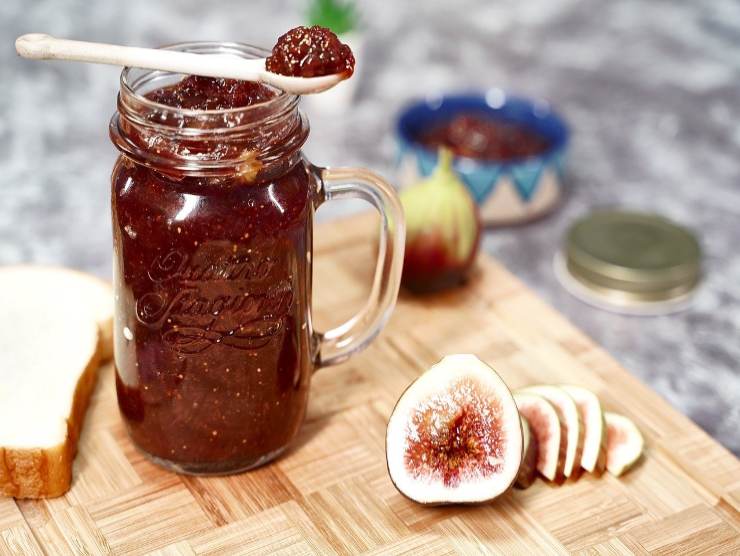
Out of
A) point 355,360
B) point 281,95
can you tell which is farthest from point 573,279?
point 281,95

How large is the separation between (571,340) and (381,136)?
159cm

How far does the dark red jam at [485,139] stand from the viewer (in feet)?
11.0

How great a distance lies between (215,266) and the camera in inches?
71.4

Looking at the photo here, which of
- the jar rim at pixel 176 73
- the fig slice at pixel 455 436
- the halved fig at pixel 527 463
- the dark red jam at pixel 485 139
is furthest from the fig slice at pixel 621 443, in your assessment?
the dark red jam at pixel 485 139

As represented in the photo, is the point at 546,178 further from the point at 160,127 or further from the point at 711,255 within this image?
the point at 160,127

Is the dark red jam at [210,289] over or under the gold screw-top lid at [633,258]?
over

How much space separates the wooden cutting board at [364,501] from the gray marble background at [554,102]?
406 mm

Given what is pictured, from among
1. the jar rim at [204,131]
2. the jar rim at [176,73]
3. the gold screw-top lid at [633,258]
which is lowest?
the gold screw-top lid at [633,258]

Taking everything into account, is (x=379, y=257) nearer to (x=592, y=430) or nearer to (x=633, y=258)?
(x=592, y=430)

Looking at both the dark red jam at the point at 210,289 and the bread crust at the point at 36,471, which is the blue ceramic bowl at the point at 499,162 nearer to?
the dark red jam at the point at 210,289

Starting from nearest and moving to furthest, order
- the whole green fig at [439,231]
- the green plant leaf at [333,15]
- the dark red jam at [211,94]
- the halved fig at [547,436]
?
1. the dark red jam at [211,94]
2. the halved fig at [547,436]
3. the whole green fig at [439,231]
4. the green plant leaf at [333,15]

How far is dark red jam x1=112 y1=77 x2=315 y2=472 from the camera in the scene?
179 cm

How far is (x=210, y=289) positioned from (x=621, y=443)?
91 centimetres

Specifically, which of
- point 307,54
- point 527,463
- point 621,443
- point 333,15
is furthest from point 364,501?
point 333,15
